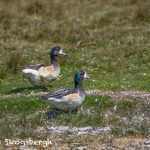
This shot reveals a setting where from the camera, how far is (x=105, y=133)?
14938 mm

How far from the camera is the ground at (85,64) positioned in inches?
590

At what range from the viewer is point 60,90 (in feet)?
52.9

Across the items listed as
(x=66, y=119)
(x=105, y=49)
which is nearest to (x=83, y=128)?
(x=66, y=119)

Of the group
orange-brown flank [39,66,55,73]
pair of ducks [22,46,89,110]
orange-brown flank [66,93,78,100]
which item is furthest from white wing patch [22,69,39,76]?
orange-brown flank [66,93,78,100]

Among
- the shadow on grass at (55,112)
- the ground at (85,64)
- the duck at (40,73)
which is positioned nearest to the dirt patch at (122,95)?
the ground at (85,64)

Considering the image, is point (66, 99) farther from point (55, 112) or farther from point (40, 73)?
point (40, 73)

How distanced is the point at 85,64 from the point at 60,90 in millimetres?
7029

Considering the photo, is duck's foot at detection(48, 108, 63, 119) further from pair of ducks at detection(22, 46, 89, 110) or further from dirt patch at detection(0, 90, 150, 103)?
dirt patch at detection(0, 90, 150, 103)

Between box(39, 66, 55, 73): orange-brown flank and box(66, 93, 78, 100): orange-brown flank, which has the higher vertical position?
box(39, 66, 55, 73): orange-brown flank

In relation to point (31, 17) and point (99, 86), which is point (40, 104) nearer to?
point (99, 86)

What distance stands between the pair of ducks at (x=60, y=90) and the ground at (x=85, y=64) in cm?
32

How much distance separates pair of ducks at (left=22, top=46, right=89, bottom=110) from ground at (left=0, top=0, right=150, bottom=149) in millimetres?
319

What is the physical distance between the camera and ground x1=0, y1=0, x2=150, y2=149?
15.0m

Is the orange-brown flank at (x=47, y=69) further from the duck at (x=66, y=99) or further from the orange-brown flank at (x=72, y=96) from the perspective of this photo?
the orange-brown flank at (x=72, y=96)
